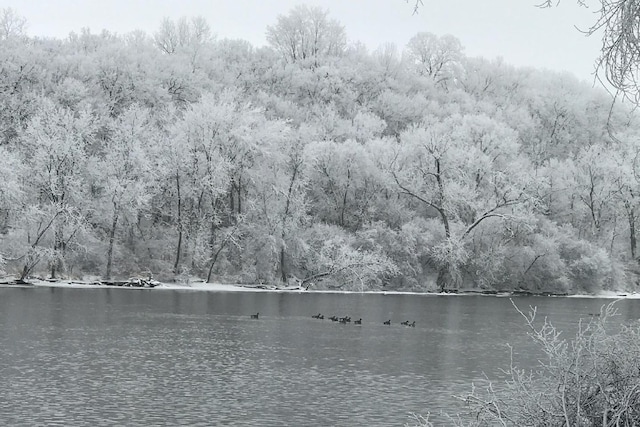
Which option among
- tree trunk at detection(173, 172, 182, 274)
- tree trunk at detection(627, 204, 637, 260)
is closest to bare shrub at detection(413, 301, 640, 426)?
tree trunk at detection(173, 172, 182, 274)

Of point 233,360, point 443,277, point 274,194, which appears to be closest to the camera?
point 233,360

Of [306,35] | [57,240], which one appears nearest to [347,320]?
[57,240]

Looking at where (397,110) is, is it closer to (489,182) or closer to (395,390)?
(489,182)

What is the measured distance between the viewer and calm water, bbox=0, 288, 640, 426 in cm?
2141

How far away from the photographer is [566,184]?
82.8 m

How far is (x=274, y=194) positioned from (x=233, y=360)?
41069 millimetres

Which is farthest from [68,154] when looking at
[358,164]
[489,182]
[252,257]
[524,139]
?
[524,139]

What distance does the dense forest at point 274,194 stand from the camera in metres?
64.5

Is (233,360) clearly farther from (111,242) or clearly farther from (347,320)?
(111,242)

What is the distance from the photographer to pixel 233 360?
97.3 feet

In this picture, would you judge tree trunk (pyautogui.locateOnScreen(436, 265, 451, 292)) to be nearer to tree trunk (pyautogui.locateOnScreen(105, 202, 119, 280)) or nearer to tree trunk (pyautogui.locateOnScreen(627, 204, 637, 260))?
tree trunk (pyautogui.locateOnScreen(627, 204, 637, 260))

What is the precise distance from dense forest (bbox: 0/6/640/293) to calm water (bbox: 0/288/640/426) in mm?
14061

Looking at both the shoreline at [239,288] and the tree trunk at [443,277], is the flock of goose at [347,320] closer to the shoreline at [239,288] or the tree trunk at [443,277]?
the shoreline at [239,288]

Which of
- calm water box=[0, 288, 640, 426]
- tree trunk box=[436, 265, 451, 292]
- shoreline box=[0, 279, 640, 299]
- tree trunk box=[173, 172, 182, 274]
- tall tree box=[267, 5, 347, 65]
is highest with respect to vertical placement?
tall tree box=[267, 5, 347, 65]
